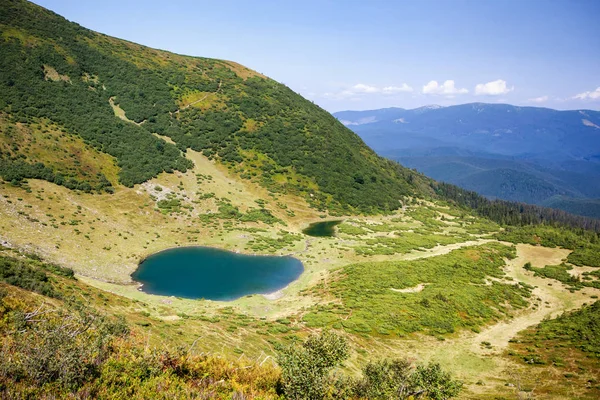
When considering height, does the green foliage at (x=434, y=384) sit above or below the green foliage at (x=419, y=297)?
above

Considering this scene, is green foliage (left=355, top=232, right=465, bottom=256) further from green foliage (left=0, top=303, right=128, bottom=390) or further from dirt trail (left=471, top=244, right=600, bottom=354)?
green foliage (left=0, top=303, right=128, bottom=390)

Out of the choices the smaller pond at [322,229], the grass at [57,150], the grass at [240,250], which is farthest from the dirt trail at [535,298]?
the grass at [57,150]

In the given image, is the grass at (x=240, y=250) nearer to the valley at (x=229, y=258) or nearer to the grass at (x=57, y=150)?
the valley at (x=229, y=258)

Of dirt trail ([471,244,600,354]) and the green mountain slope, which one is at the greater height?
the green mountain slope

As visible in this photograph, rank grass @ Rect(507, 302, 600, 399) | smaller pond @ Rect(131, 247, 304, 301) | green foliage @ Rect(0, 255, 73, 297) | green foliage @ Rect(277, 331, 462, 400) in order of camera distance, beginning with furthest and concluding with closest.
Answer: smaller pond @ Rect(131, 247, 304, 301) → grass @ Rect(507, 302, 600, 399) → green foliage @ Rect(0, 255, 73, 297) → green foliage @ Rect(277, 331, 462, 400)

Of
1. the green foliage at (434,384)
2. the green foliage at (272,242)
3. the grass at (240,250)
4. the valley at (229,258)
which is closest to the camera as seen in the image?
the valley at (229,258)

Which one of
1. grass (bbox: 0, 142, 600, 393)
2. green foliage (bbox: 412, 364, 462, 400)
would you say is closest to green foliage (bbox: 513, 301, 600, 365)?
grass (bbox: 0, 142, 600, 393)

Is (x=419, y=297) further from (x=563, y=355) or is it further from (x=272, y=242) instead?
(x=272, y=242)
